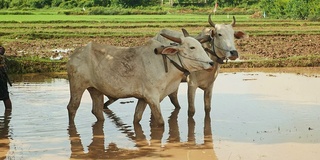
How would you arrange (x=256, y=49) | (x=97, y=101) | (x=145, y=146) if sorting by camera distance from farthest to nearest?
(x=256, y=49)
(x=97, y=101)
(x=145, y=146)

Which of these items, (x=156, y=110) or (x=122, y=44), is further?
(x=122, y=44)

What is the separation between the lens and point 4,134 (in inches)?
372

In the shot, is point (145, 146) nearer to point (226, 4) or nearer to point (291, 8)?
point (291, 8)

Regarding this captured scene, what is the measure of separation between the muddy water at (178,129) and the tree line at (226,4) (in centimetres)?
3202

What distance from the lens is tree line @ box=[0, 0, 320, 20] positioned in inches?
1773

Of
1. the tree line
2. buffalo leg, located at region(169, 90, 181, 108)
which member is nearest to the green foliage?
the tree line

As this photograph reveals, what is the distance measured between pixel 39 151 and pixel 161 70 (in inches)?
80.4

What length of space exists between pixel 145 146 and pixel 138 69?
1215 millimetres

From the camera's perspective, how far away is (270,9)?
166 ft

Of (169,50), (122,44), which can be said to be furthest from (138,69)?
(122,44)

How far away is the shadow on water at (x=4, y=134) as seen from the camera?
27.6 feet

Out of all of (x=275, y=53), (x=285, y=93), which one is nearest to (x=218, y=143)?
(x=285, y=93)

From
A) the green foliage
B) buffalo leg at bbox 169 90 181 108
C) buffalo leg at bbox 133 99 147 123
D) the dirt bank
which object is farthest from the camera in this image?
the green foliage

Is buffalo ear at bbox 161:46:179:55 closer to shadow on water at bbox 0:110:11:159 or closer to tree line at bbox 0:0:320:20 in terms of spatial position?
shadow on water at bbox 0:110:11:159
